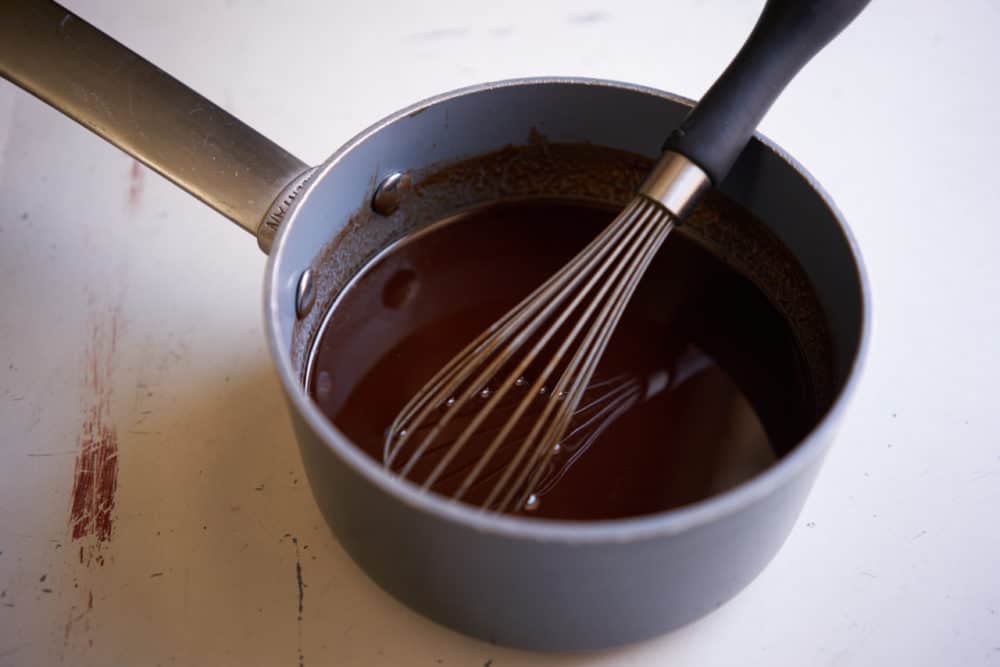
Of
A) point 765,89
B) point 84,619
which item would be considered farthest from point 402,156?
point 84,619

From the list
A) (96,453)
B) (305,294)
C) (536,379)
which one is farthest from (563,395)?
(96,453)

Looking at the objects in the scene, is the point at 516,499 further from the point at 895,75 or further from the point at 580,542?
the point at 895,75

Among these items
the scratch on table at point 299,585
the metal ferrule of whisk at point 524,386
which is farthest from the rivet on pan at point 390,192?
the scratch on table at point 299,585

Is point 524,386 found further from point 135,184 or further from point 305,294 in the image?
point 135,184

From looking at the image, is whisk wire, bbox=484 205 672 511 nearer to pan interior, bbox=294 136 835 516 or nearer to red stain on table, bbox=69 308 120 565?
pan interior, bbox=294 136 835 516

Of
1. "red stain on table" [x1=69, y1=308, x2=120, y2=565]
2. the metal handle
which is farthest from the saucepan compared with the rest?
"red stain on table" [x1=69, y1=308, x2=120, y2=565]

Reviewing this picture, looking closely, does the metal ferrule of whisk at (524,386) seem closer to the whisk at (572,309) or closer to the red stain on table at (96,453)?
the whisk at (572,309)
